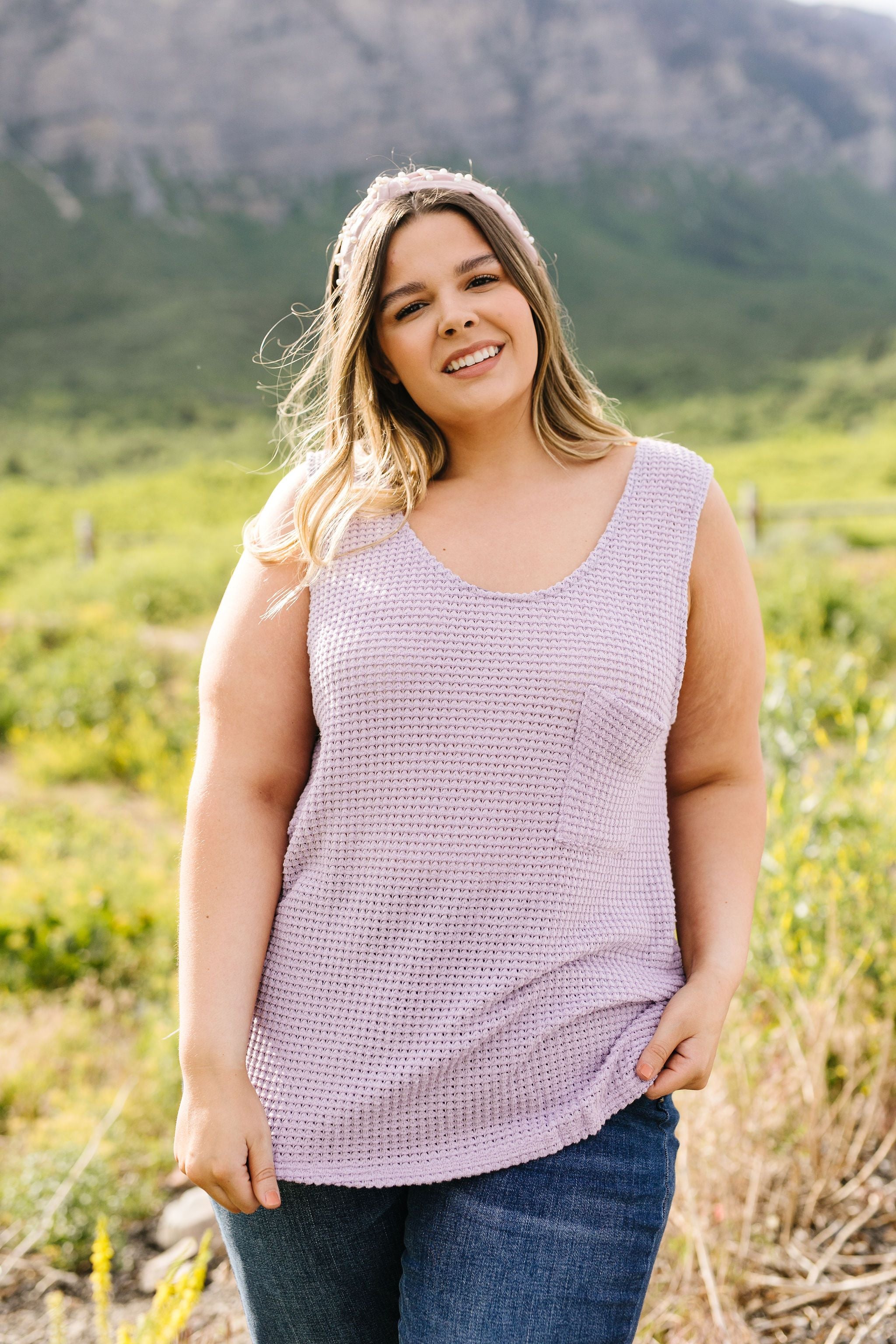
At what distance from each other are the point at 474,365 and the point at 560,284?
30418mm

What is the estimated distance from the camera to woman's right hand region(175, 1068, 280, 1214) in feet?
4.40

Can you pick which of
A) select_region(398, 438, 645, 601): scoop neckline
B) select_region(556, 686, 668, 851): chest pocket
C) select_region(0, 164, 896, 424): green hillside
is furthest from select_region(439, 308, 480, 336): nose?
select_region(0, 164, 896, 424): green hillside

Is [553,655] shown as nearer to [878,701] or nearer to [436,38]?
[878,701]

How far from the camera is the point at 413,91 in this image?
213 feet

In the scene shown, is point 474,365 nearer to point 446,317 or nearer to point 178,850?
point 446,317

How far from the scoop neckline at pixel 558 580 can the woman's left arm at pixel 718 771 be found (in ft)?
0.39

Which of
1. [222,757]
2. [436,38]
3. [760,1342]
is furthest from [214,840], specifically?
[436,38]

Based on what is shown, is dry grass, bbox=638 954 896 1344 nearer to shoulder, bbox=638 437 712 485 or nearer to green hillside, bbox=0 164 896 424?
shoulder, bbox=638 437 712 485

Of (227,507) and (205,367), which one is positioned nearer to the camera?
(227,507)

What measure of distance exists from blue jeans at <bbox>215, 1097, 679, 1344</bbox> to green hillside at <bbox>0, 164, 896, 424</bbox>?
29688mm

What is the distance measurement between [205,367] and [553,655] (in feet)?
129

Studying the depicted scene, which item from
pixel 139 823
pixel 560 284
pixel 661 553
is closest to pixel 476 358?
pixel 661 553

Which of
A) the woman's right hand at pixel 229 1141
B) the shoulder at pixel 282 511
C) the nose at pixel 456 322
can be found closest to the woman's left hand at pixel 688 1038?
the woman's right hand at pixel 229 1141

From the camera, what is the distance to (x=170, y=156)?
59.3 m
